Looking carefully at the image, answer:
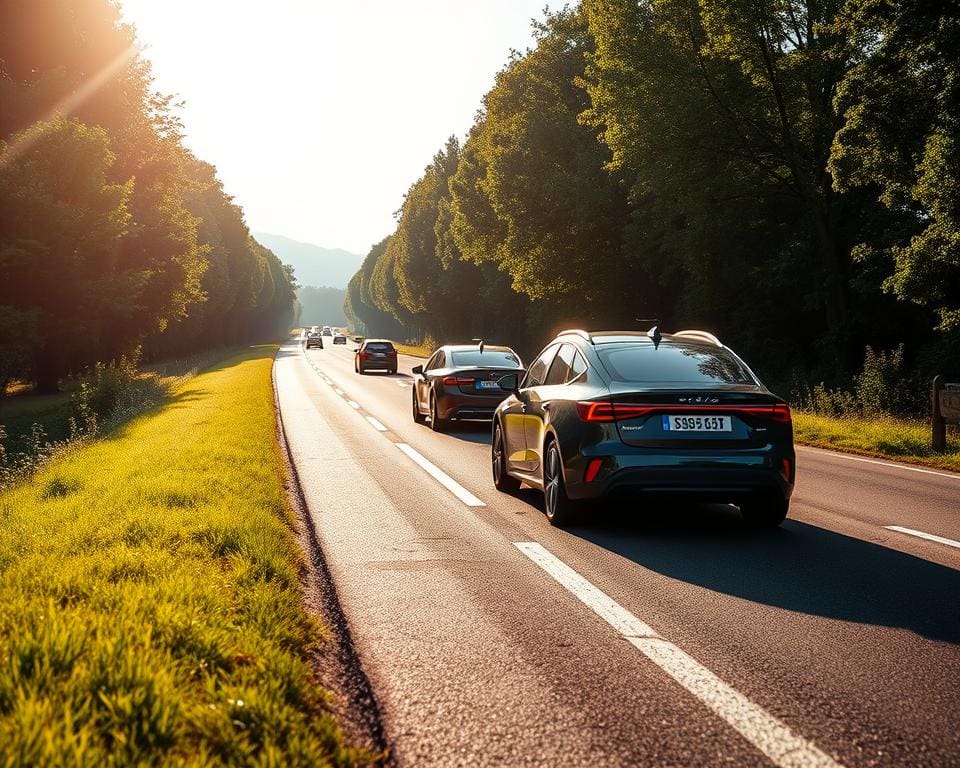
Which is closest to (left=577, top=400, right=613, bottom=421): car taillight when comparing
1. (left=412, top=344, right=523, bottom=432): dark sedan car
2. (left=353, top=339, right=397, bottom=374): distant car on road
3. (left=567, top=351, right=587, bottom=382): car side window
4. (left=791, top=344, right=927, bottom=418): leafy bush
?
(left=567, top=351, right=587, bottom=382): car side window

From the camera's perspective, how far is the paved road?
10.6 feet

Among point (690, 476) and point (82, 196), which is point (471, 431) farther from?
point (82, 196)

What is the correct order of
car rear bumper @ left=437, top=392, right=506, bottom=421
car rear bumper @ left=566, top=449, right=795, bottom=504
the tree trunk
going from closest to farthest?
car rear bumper @ left=566, top=449, right=795, bottom=504 → car rear bumper @ left=437, top=392, right=506, bottom=421 → the tree trunk

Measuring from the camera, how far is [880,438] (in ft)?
46.5

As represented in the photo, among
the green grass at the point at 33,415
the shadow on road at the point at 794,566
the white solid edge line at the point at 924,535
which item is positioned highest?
the shadow on road at the point at 794,566

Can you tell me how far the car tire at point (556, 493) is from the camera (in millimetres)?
7355

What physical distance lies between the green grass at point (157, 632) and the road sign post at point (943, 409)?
379 inches

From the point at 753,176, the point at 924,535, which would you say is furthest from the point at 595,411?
the point at 753,176

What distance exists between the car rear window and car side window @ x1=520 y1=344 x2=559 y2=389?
0.99m

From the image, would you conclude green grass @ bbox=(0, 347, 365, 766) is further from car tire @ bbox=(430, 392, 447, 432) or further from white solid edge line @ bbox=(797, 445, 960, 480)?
white solid edge line @ bbox=(797, 445, 960, 480)

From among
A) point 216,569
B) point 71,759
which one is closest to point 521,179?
point 216,569

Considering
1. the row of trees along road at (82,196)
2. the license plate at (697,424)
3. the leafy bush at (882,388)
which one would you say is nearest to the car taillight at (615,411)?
the license plate at (697,424)

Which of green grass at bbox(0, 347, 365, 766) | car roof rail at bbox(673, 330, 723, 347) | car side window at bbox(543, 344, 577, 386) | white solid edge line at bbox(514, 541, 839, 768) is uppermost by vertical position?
car roof rail at bbox(673, 330, 723, 347)

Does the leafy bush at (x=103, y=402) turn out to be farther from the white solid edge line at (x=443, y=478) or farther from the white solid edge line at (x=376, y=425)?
the white solid edge line at (x=443, y=478)
